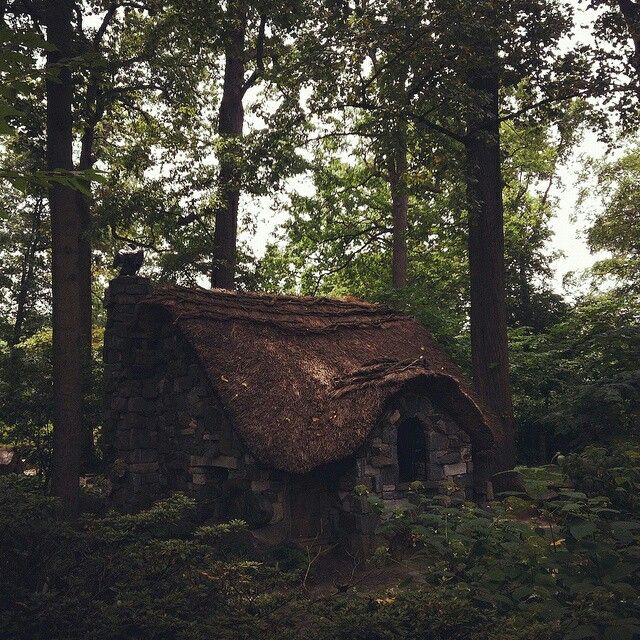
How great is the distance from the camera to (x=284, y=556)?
410 inches

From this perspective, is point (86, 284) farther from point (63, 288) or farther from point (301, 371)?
point (301, 371)

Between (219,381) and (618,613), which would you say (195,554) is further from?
(219,381)

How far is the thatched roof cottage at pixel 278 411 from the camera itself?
10758 millimetres

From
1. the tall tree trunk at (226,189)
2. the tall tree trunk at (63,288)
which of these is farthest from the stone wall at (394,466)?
the tall tree trunk at (226,189)

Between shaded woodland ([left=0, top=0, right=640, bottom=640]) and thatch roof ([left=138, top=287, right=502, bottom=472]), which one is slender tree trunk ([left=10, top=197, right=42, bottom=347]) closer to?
shaded woodland ([left=0, top=0, right=640, bottom=640])

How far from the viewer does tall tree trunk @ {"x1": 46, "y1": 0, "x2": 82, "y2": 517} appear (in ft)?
34.2

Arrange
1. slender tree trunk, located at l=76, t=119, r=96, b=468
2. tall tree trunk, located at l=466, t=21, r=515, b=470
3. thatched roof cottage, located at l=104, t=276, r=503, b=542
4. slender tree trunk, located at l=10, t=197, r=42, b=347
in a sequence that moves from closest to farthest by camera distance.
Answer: thatched roof cottage, located at l=104, t=276, r=503, b=542
tall tree trunk, located at l=466, t=21, r=515, b=470
slender tree trunk, located at l=76, t=119, r=96, b=468
slender tree trunk, located at l=10, t=197, r=42, b=347

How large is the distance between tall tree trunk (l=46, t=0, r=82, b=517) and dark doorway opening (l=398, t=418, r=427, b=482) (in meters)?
5.35

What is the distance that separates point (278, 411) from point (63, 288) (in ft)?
12.3

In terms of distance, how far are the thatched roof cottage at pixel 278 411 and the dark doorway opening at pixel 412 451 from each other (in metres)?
0.02

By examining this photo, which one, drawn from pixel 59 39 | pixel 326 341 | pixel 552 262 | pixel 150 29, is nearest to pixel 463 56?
pixel 326 341

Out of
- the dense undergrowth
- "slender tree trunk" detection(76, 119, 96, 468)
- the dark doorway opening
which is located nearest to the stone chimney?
"slender tree trunk" detection(76, 119, 96, 468)

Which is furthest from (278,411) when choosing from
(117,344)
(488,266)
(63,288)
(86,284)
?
(86,284)

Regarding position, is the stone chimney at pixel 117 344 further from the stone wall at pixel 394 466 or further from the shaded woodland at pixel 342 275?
the stone wall at pixel 394 466
